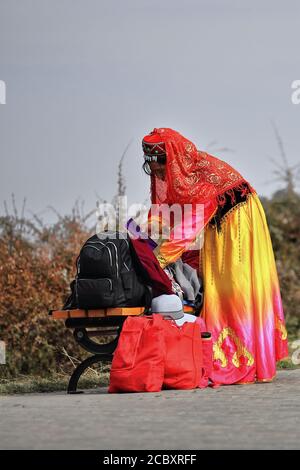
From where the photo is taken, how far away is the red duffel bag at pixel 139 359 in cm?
718

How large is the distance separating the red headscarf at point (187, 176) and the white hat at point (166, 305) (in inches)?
26.2

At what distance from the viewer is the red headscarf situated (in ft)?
25.6

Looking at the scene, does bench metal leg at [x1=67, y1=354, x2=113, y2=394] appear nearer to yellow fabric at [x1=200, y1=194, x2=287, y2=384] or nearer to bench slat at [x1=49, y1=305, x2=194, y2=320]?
bench slat at [x1=49, y1=305, x2=194, y2=320]

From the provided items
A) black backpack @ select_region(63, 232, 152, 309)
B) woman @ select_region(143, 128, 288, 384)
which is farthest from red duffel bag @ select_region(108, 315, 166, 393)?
woman @ select_region(143, 128, 288, 384)

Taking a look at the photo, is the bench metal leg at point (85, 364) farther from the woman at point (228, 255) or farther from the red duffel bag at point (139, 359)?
the woman at point (228, 255)

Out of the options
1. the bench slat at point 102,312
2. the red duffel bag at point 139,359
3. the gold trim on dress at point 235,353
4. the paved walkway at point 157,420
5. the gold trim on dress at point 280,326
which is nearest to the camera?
the paved walkway at point 157,420

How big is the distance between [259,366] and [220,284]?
1.98 feet

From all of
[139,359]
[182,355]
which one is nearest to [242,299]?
[182,355]

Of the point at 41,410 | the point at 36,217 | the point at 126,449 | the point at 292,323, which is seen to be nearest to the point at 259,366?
the point at 41,410

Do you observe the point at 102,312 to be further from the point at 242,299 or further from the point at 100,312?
the point at 242,299

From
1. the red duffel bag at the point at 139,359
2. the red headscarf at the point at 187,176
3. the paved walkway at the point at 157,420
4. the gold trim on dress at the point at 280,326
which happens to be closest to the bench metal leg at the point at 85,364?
the paved walkway at the point at 157,420

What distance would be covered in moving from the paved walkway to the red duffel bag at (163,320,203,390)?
15 centimetres

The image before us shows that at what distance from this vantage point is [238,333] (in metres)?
8.03

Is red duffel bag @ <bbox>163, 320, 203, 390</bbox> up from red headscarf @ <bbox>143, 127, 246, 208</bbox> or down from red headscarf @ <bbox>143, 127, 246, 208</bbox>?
down
